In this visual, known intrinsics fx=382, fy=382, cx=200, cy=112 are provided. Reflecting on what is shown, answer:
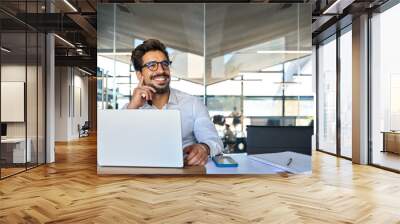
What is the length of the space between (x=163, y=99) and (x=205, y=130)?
251 mm

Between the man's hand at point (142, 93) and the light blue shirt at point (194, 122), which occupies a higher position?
the man's hand at point (142, 93)

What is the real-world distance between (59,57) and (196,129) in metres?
10.5

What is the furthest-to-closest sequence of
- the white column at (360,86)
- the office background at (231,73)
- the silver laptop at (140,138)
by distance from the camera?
the white column at (360,86)
the office background at (231,73)
the silver laptop at (140,138)

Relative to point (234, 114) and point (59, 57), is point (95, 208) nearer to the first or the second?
point (234, 114)

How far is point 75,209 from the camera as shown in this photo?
3855mm

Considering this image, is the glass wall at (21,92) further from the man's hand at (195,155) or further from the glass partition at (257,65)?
the man's hand at (195,155)

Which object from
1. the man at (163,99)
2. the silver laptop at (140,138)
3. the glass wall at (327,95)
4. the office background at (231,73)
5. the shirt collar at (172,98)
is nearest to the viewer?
the silver laptop at (140,138)

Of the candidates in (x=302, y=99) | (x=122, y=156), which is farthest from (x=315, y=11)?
(x=122, y=156)

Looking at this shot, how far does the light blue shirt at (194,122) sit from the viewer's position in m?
1.60

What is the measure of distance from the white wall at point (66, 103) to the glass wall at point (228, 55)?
8.96 m

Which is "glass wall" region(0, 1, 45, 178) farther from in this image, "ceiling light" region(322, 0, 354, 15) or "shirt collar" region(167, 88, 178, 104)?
"ceiling light" region(322, 0, 354, 15)

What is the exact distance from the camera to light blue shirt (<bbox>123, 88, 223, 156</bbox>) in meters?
1.60

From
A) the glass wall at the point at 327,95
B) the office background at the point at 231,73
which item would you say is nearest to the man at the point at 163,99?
the office background at the point at 231,73

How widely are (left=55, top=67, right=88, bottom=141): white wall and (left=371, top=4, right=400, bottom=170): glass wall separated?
10.5 meters
